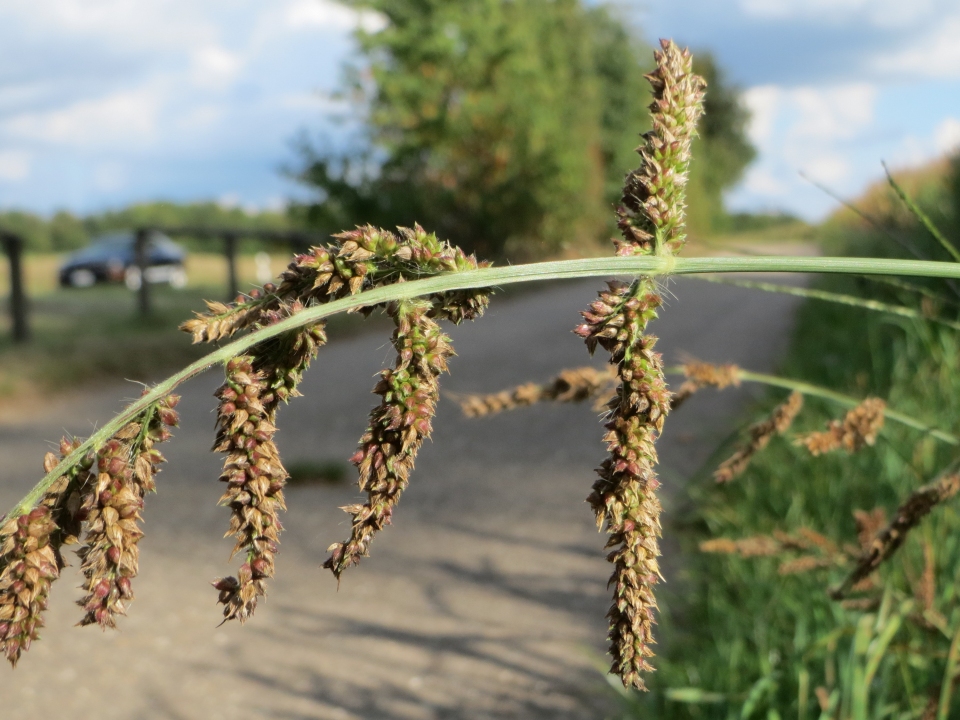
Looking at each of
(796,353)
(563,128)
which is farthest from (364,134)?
(796,353)

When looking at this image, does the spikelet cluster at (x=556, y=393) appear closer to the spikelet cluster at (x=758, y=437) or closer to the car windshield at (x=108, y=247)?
the spikelet cluster at (x=758, y=437)

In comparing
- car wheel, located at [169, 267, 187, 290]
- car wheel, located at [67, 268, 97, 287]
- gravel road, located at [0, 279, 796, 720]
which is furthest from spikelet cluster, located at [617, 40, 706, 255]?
car wheel, located at [169, 267, 187, 290]

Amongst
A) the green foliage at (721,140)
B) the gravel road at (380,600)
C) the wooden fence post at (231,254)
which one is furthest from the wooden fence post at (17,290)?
the green foliage at (721,140)

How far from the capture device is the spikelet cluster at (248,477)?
83cm

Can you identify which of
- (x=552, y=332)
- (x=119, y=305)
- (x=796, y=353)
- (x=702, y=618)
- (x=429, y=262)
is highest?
(x=119, y=305)

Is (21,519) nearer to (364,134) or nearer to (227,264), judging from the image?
(227,264)

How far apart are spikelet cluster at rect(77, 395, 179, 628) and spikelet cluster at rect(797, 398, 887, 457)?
120 cm

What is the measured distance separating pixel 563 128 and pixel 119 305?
38.7 ft

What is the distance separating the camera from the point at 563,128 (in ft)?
74.4

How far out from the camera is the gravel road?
356cm

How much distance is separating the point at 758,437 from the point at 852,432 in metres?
0.16

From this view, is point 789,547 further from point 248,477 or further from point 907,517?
point 248,477

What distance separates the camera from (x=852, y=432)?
66.4 inches

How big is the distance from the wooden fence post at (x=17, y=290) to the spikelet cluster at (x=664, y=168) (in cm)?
1074
